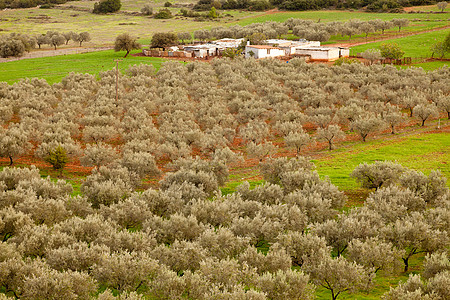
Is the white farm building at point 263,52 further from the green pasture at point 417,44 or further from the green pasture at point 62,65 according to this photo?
the green pasture at point 62,65

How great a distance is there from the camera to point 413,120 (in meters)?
65.6

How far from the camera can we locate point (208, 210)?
33.7m

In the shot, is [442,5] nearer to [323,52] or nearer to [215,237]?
[323,52]

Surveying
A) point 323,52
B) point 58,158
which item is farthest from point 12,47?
point 58,158

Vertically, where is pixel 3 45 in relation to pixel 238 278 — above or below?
above

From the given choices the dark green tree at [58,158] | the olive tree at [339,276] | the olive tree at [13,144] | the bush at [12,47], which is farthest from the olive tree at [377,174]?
the bush at [12,47]

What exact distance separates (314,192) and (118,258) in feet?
51.5

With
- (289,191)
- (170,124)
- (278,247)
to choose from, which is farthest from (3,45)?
(278,247)

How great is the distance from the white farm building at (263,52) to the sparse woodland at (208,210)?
4301 cm

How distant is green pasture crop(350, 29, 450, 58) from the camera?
113 m

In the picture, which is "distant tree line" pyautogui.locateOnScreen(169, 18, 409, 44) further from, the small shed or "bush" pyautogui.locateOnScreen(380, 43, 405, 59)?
"bush" pyautogui.locateOnScreen(380, 43, 405, 59)

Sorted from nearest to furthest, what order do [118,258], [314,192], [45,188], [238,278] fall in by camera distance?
[238,278]
[118,258]
[314,192]
[45,188]

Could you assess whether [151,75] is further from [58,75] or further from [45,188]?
[45,188]

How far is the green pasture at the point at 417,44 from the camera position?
113412 mm
